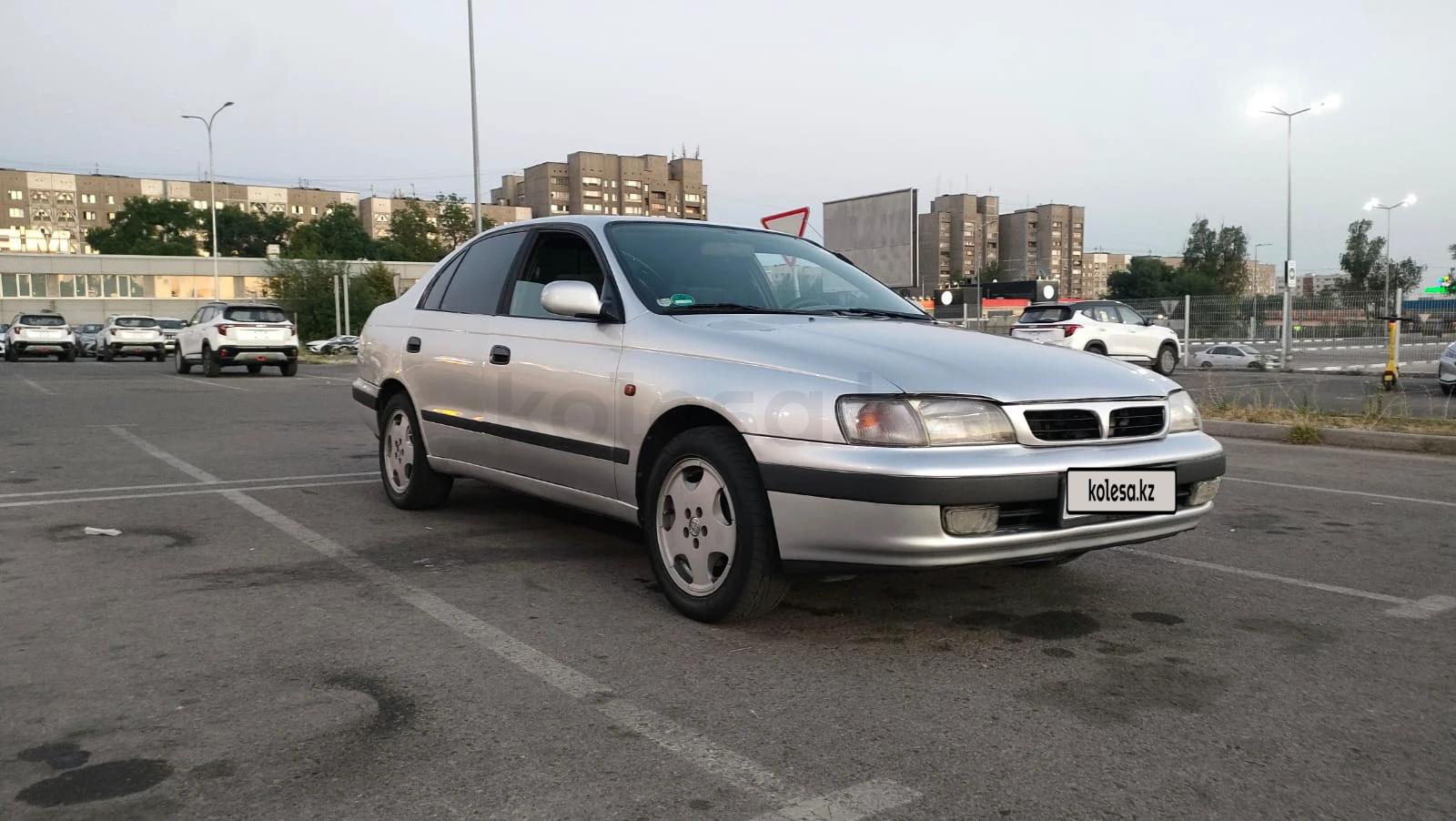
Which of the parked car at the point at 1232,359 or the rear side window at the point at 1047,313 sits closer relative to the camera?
the rear side window at the point at 1047,313

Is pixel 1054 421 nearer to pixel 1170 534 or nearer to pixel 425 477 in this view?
pixel 1170 534

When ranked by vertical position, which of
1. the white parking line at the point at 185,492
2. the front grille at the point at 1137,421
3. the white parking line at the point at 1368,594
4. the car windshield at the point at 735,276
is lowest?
the white parking line at the point at 1368,594

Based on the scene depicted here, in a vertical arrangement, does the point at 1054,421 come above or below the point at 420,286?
below

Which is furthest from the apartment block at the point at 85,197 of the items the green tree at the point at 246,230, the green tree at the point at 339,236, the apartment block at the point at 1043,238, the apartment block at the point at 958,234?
the apartment block at the point at 1043,238

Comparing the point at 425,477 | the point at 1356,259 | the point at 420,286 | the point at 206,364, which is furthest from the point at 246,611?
the point at 1356,259

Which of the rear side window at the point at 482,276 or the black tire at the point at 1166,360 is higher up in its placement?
the rear side window at the point at 482,276

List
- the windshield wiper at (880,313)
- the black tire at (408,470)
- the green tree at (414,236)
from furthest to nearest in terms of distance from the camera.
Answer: the green tree at (414,236) → the black tire at (408,470) → the windshield wiper at (880,313)

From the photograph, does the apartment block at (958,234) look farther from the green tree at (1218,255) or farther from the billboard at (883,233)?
the billboard at (883,233)

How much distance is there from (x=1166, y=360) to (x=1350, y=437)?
13.8 metres

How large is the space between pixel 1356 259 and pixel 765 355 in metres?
97.2

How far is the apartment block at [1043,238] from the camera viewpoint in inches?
5310

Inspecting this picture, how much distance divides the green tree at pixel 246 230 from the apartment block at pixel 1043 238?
81484mm

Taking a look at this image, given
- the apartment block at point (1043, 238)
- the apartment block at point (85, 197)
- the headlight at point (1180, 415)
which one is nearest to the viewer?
the headlight at point (1180, 415)

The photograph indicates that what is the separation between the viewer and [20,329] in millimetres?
34719
